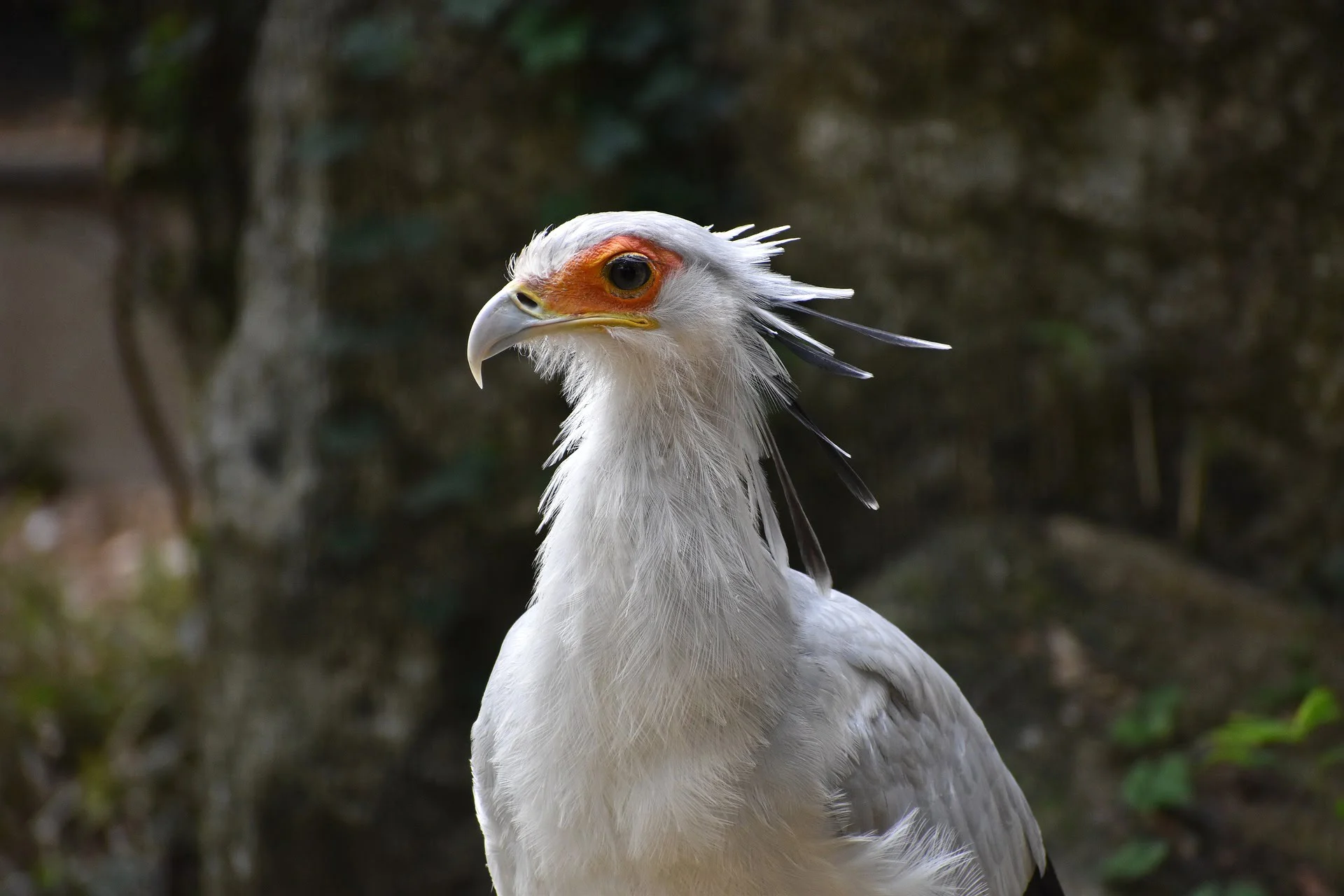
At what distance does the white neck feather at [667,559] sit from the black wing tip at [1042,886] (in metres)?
1.00

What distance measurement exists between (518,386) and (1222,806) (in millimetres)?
2678

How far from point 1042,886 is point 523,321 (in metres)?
1.69

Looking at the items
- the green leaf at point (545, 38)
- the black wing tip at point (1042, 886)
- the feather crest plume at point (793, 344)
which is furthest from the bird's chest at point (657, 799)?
the green leaf at point (545, 38)

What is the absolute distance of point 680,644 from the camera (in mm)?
1970

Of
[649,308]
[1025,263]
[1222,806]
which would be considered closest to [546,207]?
[1025,263]

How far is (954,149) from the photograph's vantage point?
4.58 metres

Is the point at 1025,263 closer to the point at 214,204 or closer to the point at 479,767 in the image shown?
the point at 479,767

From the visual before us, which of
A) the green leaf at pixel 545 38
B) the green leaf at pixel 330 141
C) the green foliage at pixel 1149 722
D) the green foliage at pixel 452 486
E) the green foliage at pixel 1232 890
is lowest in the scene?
the green foliage at pixel 1232 890

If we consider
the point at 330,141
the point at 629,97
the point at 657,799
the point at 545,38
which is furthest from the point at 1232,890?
the point at 330,141

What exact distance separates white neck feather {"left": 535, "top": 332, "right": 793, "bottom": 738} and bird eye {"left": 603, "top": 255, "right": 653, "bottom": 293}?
0.31 ft

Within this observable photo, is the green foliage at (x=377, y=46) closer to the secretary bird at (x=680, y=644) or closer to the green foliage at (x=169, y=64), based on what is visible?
the green foliage at (x=169, y=64)

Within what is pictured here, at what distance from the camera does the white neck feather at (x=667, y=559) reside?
1.96 metres

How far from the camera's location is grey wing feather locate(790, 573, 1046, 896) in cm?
214

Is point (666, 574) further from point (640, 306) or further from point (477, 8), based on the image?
point (477, 8)
